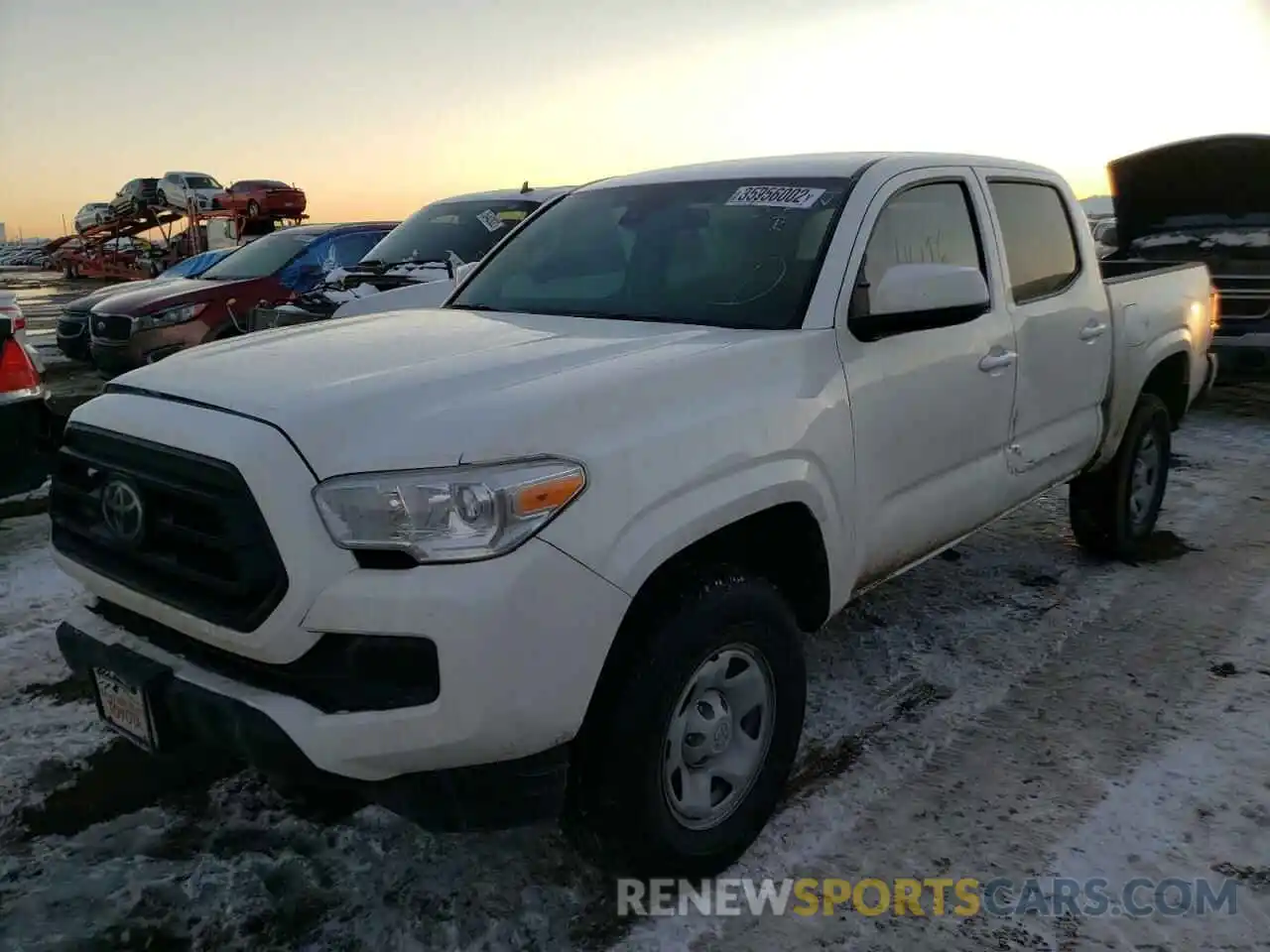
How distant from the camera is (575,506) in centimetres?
215

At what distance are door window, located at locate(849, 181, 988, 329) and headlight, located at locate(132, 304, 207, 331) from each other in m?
7.68

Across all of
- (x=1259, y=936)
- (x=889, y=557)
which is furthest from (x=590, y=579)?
(x=1259, y=936)

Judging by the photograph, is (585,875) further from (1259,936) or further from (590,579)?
(1259,936)

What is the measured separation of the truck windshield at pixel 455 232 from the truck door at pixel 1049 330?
4870 mm

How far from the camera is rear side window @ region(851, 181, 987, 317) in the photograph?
3.22 metres

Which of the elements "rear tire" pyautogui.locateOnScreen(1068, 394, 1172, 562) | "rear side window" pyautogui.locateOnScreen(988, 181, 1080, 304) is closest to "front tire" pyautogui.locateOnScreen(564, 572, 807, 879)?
"rear side window" pyautogui.locateOnScreen(988, 181, 1080, 304)

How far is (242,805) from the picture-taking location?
3027 mm

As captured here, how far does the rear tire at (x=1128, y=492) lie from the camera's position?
4.88 metres

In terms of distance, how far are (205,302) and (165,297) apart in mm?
359

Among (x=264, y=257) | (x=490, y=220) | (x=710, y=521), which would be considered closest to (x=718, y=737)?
(x=710, y=521)

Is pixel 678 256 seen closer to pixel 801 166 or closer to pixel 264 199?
pixel 801 166

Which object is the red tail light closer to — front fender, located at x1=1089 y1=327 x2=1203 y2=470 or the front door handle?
the front door handle

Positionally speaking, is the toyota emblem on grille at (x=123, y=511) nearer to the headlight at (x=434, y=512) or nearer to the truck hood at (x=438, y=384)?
the truck hood at (x=438, y=384)

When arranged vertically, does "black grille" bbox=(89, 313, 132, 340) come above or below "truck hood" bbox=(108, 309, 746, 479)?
below
